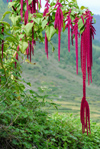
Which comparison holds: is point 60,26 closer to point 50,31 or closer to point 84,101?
point 50,31

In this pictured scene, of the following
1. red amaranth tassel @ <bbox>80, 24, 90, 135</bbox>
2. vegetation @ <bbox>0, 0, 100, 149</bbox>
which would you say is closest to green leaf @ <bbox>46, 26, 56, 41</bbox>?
vegetation @ <bbox>0, 0, 100, 149</bbox>

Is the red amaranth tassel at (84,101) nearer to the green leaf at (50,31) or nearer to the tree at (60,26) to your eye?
the tree at (60,26)

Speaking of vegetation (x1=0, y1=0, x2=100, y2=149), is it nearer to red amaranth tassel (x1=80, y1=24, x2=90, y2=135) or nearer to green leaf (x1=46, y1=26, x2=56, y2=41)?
green leaf (x1=46, y1=26, x2=56, y2=41)

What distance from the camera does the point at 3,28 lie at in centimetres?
212

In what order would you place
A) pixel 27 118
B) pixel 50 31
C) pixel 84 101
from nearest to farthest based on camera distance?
pixel 84 101 < pixel 50 31 < pixel 27 118

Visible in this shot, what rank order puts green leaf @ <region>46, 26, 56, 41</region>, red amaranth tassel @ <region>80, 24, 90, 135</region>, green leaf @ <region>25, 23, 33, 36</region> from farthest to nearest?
green leaf @ <region>25, 23, 33, 36</region>
green leaf @ <region>46, 26, 56, 41</region>
red amaranth tassel @ <region>80, 24, 90, 135</region>

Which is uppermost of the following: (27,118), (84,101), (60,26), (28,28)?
(60,26)

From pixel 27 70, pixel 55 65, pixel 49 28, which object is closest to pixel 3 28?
pixel 49 28

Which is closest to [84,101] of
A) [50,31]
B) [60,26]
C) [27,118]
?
[60,26]

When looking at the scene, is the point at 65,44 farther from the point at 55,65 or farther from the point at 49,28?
the point at 49,28

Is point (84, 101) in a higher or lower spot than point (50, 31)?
lower

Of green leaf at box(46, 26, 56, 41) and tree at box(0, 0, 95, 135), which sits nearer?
tree at box(0, 0, 95, 135)

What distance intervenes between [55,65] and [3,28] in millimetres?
57186

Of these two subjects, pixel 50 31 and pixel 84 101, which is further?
pixel 50 31
